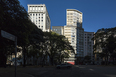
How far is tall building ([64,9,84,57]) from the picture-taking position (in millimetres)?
120575

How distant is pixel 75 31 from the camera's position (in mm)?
121250

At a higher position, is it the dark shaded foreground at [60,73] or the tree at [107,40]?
the tree at [107,40]

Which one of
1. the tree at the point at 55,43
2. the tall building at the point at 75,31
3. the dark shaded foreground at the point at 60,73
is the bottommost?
the dark shaded foreground at the point at 60,73

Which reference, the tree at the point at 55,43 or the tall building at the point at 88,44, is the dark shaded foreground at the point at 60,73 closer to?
the tree at the point at 55,43

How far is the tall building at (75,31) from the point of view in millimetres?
120575

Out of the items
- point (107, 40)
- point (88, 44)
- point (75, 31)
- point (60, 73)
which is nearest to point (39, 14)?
point (75, 31)

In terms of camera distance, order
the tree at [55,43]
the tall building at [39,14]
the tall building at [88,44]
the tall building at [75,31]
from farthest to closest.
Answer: the tall building at [88,44], the tall building at [75,31], the tall building at [39,14], the tree at [55,43]

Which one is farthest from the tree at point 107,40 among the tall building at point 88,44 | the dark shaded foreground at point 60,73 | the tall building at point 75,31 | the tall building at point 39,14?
the tall building at point 88,44

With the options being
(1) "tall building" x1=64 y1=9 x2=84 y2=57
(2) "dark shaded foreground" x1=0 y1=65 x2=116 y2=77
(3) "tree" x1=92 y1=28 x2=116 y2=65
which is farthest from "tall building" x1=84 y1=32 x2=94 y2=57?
(2) "dark shaded foreground" x1=0 y1=65 x2=116 y2=77

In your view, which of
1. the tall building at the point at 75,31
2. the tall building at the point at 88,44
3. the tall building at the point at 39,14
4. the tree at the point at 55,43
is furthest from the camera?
the tall building at the point at 88,44

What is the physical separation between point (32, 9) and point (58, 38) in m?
71.9

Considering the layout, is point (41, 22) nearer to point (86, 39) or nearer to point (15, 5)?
point (86, 39)

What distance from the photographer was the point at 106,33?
55.7m

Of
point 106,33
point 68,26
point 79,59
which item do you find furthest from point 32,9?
point 106,33
